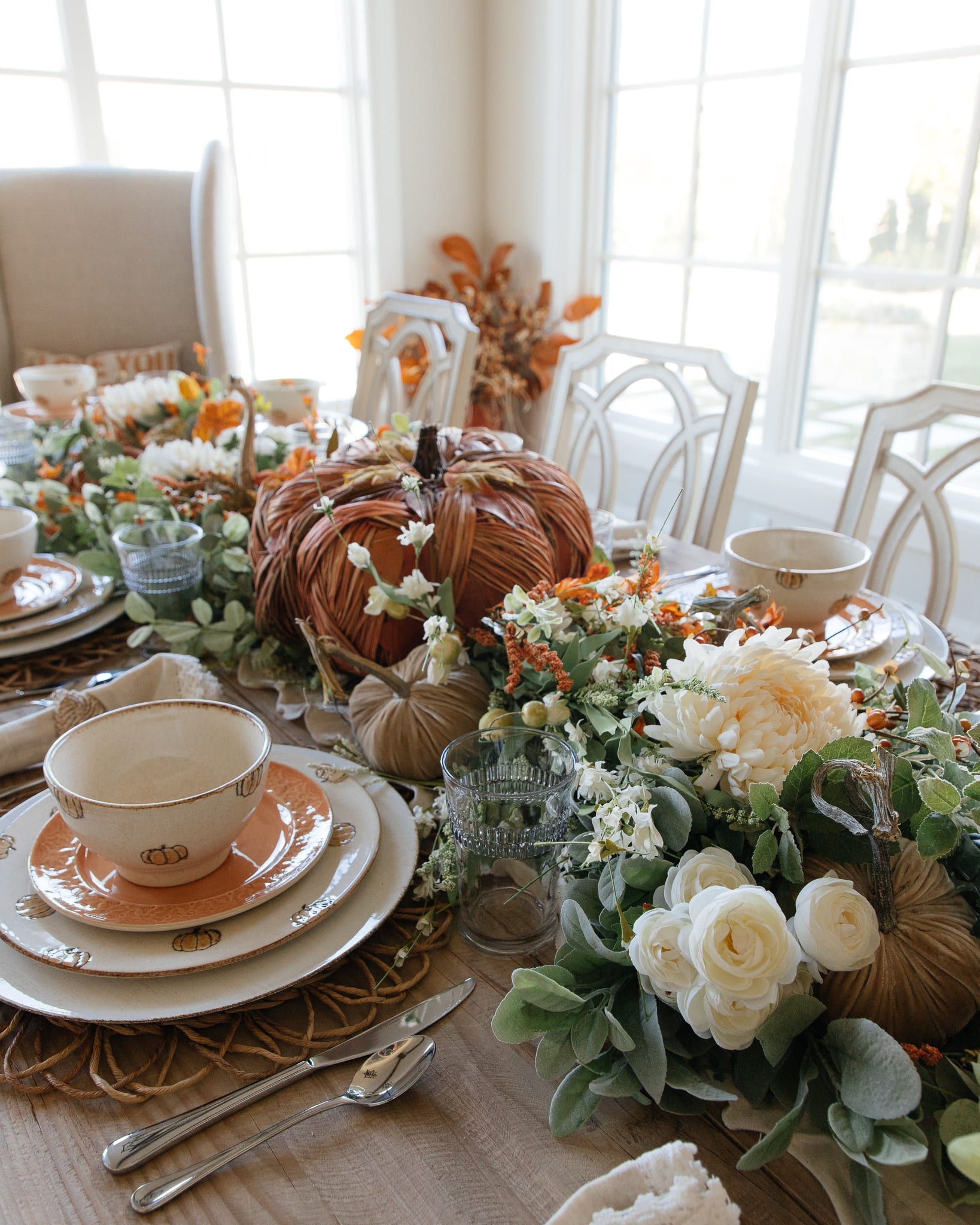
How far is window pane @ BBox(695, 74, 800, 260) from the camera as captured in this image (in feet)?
7.95

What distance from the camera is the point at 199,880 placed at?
57 cm

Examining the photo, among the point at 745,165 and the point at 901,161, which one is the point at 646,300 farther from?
the point at 901,161

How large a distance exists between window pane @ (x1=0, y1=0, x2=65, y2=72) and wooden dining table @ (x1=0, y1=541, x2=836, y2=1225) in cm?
294

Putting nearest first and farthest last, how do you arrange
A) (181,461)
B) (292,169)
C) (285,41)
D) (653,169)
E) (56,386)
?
(181,461), (56,386), (653,169), (285,41), (292,169)

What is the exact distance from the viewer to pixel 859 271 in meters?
2.32

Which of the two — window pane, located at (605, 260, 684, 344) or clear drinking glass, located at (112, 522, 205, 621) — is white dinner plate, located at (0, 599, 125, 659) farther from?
window pane, located at (605, 260, 684, 344)

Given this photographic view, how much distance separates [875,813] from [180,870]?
0.38 m

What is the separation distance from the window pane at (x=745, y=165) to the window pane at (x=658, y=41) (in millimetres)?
129

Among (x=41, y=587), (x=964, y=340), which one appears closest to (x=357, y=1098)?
(x=41, y=587)

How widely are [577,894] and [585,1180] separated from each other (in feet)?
0.42

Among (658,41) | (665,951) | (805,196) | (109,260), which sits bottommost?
(665,951)

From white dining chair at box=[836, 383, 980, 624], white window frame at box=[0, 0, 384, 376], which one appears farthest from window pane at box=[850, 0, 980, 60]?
white window frame at box=[0, 0, 384, 376]

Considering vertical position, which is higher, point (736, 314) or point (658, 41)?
point (658, 41)

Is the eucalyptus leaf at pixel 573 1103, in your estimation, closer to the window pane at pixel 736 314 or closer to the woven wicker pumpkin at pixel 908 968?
the woven wicker pumpkin at pixel 908 968
